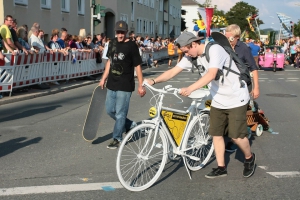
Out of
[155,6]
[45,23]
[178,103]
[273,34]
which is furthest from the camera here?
[155,6]

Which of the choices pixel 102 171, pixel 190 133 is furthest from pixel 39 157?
pixel 190 133

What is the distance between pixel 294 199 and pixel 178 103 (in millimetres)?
7160

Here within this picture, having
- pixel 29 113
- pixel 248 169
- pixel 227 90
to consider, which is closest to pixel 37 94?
pixel 29 113

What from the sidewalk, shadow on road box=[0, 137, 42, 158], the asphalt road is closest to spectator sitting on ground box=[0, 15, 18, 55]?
the sidewalk

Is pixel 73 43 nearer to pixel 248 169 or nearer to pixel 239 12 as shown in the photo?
pixel 248 169

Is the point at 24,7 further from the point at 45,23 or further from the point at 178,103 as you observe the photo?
the point at 178,103

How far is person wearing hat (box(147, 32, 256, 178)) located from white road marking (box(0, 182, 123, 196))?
4.16ft

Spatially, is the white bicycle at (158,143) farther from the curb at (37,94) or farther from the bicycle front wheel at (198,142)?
the curb at (37,94)

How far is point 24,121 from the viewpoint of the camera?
9.17 m

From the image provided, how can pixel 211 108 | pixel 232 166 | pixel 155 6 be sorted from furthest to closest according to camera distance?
pixel 155 6 < pixel 232 166 < pixel 211 108

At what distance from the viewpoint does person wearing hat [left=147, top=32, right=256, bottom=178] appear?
4.88m

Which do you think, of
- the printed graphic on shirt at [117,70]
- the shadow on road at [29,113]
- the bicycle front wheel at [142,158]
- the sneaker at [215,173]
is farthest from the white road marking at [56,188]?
the shadow on road at [29,113]

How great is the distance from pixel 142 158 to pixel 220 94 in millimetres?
1143

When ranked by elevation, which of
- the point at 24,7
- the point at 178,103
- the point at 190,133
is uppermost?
the point at 24,7
